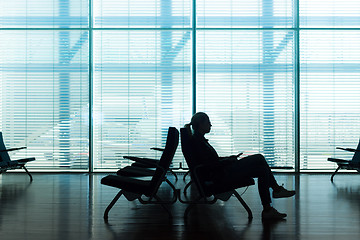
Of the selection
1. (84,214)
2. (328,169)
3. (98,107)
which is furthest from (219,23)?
(84,214)

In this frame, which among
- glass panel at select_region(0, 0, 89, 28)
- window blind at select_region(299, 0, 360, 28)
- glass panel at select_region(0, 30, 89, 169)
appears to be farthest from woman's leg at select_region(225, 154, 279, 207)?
glass panel at select_region(0, 0, 89, 28)

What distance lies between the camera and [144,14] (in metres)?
6.71

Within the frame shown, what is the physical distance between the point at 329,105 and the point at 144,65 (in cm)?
362

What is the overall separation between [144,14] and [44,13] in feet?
6.25

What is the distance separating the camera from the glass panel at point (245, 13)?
22.0ft

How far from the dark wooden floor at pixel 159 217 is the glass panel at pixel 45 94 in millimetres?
1598

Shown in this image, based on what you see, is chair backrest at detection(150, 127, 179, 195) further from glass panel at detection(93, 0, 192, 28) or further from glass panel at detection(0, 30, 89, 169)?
glass panel at detection(93, 0, 192, 28)

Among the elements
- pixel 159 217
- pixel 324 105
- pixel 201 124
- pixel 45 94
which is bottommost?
pixel 159 217

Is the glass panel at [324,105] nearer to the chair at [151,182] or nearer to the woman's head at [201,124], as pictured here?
the woman's head at [201,124]

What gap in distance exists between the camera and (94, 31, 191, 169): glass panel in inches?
262

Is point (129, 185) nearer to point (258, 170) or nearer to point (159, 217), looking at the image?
point (159, 217)

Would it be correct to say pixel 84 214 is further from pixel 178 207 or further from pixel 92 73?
pixel 92 73

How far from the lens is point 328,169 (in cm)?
668

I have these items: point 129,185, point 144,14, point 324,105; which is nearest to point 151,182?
point 129,185
